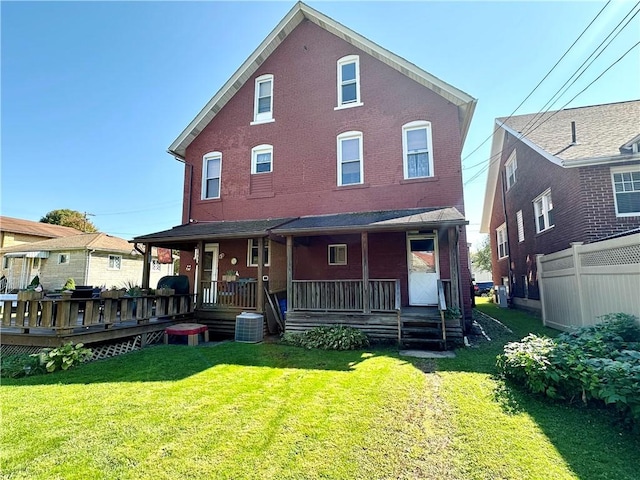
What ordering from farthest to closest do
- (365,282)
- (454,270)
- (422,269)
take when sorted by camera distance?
1. (422,269)
2. (365,282)
3. (454,270)

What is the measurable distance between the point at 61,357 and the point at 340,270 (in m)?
7.58

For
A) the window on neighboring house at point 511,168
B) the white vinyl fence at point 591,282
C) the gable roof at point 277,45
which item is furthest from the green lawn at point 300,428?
the window on neighboring house at point 511,168

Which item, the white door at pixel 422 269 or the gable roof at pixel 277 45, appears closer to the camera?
the white door at pixel 422 269

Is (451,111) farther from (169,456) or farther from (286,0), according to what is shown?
(169,456)

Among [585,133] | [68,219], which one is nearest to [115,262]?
[68,219]

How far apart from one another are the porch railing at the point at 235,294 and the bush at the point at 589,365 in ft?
22.6

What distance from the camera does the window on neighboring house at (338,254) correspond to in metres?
11.0

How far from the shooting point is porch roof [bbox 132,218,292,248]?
32.2ft

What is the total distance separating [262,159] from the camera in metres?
12.6

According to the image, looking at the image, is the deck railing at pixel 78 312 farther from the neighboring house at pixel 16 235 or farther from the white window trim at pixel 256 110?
the neighboring house at pixel 16 235

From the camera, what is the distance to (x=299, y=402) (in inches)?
178

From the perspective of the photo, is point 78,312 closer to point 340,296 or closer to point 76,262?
point 340,296

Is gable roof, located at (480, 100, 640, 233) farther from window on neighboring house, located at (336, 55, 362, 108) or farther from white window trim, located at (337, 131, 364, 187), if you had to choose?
window on neighboring house, located at (336, 55, 362, 108)

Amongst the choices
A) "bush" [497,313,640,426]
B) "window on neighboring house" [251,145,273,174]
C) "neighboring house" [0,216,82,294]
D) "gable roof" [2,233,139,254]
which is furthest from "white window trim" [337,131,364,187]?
"neighboring house" [0,216,82,294]
